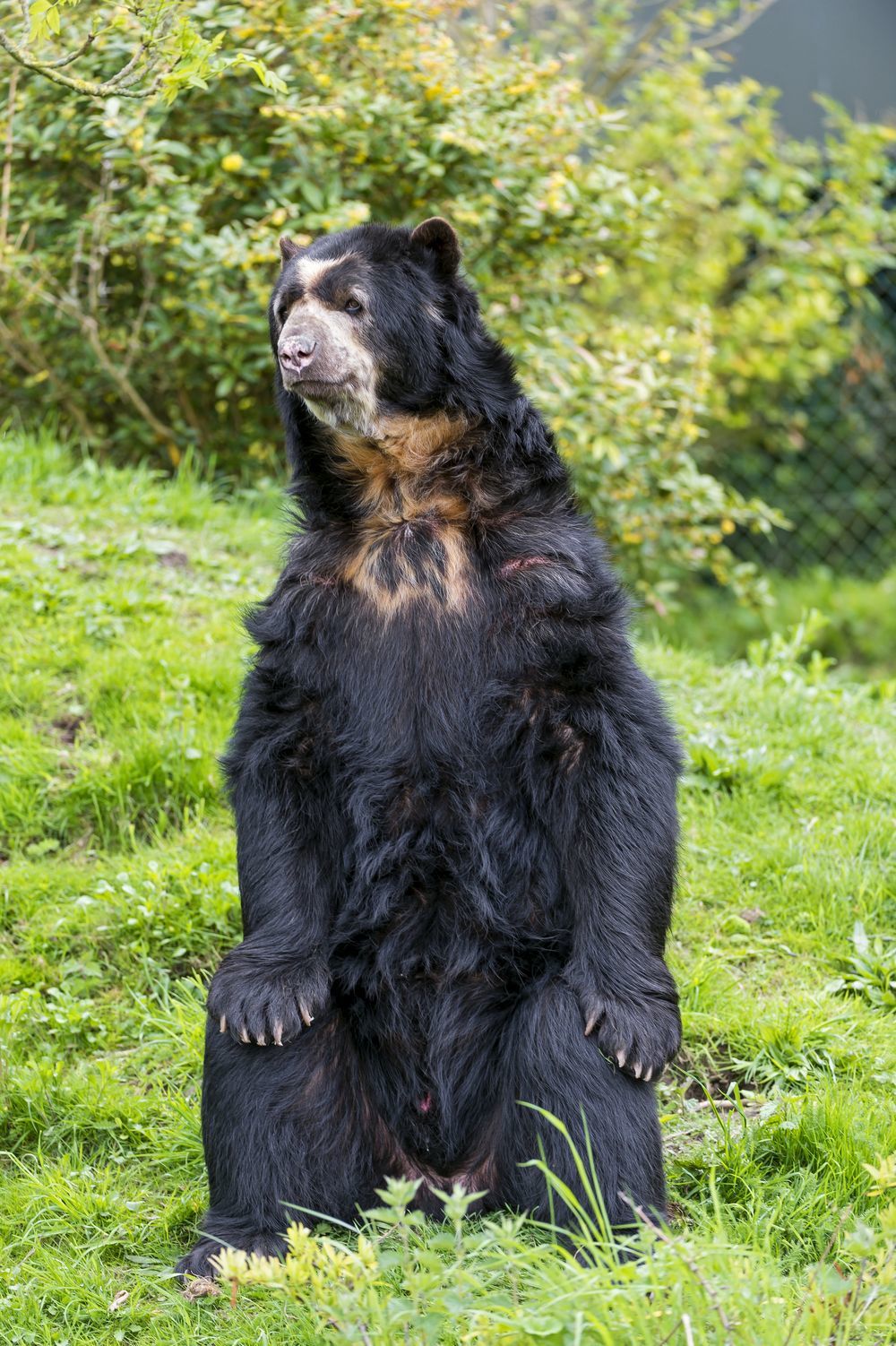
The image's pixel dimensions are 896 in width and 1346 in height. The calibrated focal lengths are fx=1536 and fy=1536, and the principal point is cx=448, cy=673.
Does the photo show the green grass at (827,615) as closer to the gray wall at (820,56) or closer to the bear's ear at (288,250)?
the gray wall at (820,56)

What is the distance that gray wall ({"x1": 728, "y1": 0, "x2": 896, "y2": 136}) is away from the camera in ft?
34.6

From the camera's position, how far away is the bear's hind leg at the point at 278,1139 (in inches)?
128

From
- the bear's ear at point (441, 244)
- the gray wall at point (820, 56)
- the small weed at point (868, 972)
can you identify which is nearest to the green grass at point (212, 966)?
the small weed at point (868, 972)

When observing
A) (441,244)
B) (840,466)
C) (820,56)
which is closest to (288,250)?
(441,244)

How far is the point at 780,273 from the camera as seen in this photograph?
350 inches

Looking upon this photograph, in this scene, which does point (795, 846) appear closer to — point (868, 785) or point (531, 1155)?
point (868, 785)

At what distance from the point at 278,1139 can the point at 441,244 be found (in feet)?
7.14

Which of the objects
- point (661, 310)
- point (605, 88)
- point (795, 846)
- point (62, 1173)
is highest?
point (605, 88)

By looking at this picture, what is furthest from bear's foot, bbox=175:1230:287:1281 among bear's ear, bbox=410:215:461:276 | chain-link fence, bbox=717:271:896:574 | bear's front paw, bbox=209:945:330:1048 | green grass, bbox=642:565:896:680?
chain-link fence, bbox=717:271:896:574

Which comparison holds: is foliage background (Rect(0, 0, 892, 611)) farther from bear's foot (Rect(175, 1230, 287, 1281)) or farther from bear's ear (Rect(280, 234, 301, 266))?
bear's foot (Rect(175, 1230, 287, 1281))

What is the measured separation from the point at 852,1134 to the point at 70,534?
13.3 feet

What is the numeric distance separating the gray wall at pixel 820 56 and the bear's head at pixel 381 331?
7.61 metres

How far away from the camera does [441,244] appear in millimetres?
3852

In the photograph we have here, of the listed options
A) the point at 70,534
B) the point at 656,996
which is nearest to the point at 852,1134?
the point at 656,996
